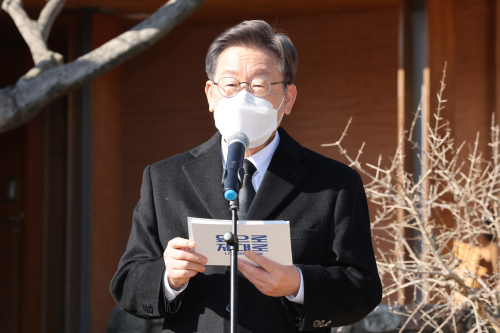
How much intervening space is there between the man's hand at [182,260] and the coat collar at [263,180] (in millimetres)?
303

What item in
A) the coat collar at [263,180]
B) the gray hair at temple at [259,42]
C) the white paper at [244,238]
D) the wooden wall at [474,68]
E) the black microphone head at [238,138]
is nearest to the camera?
the white paper at [244,238]

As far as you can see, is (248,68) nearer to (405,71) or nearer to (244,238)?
(244,238)

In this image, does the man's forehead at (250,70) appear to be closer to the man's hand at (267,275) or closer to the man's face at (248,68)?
the man's face at (248,68)

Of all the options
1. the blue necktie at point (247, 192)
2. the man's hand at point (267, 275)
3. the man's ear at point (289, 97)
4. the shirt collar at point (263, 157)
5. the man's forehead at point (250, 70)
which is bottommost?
the man's hand at point (267, 275)

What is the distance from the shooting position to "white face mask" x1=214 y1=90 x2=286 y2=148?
187 centimetres

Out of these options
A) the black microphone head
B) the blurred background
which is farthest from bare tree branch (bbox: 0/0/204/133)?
the black microphone head

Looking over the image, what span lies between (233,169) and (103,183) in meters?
Answer: 4.30

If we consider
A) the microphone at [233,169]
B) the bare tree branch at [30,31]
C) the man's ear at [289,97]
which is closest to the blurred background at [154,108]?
the bare tree branch at [30,31]

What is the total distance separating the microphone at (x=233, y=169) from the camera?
1434 millimetres

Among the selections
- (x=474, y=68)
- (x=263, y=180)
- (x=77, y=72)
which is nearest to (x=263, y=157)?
(x=263, y=180)

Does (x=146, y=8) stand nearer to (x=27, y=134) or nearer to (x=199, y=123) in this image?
(x=199, y=123)

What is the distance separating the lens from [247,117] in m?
1.88

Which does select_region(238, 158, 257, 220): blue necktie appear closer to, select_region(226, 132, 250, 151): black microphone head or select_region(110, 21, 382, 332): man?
select_region(110, 21, 382, 332): man

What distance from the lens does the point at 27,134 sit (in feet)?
22.2
